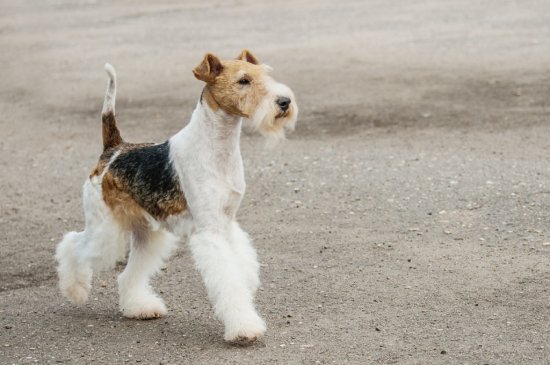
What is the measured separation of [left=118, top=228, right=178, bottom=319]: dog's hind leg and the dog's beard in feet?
4.26

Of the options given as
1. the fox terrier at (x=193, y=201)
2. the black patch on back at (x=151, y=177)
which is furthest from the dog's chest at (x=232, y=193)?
the black patch on back at (x=151, y=177)

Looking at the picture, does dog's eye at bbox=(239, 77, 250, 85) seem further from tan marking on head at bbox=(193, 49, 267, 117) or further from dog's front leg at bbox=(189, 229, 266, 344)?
dog's front leg at bbox=(189, 229, 266, 344)

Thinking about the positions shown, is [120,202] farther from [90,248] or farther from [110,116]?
[110,116]

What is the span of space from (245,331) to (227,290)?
0.86ft

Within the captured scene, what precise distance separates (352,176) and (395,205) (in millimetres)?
1006

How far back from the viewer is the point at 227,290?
5.82 metres

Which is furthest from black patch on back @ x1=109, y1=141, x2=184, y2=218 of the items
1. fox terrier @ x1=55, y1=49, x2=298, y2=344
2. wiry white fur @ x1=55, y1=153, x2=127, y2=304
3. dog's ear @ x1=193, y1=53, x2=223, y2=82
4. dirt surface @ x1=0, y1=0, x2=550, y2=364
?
dirt surface @ x1=0, y1=0, x2=550, y2=364

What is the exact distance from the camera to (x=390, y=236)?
799 centimetres

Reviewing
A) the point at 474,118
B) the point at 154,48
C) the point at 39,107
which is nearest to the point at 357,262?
the point at 474,118

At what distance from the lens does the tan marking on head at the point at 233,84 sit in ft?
19.3

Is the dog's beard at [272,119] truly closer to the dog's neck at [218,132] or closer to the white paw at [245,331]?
the dog's neck at [218,132]

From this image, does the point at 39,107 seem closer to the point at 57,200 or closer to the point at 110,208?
the point at 57,200

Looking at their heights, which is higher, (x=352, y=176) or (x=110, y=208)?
(x=110, y=208)

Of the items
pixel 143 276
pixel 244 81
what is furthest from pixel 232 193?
pixel 143 276
